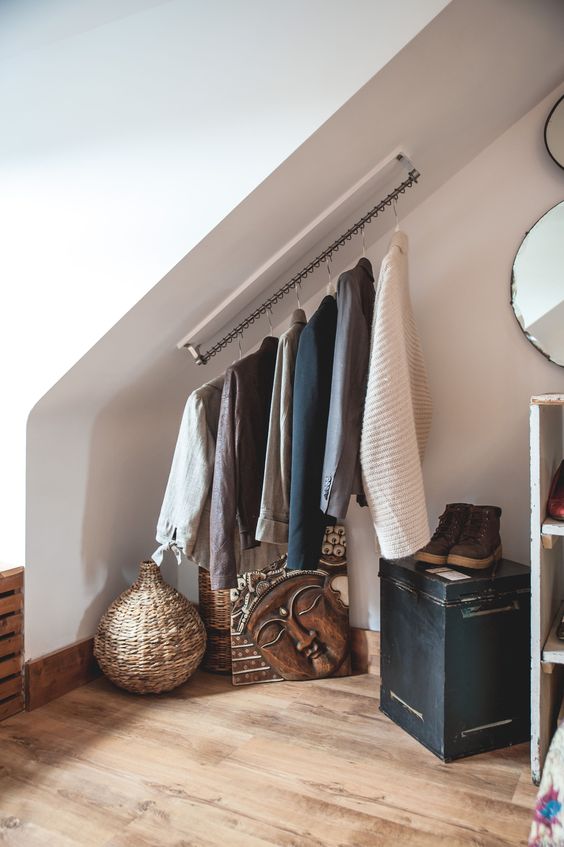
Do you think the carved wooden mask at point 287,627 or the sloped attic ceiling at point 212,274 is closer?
the sloped attic ceiling at point 212,274

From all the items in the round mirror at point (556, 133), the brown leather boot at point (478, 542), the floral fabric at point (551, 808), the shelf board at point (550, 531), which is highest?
the round mirror at point (556, 133)

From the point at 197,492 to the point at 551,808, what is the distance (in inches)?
49.7

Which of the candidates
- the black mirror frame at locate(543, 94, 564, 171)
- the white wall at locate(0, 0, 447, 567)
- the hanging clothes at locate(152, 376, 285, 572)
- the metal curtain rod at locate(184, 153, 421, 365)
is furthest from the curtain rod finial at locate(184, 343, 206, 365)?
the black mirror frame at locate(543, 94, 564, 171)

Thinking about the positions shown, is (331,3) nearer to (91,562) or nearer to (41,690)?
(91,562)

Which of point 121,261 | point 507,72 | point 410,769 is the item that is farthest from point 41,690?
point 507,72

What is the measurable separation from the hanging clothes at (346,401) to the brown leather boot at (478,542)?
1.10 ft

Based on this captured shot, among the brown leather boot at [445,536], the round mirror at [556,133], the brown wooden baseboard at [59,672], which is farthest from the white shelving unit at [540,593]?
the brown wooden baseboard at [59,672]

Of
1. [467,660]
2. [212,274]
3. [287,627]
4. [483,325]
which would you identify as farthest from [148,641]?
[483,325]

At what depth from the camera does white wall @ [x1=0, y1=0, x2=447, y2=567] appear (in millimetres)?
1541

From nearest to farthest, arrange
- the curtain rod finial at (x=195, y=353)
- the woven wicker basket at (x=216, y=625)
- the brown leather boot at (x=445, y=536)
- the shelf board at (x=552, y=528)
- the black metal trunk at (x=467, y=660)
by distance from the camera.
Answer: the shelf board at (x=552, y=528)
the black metal trunk at (x=467, y=660)
the brown leather boot at (x=445, y=536)
the curtain rod finial at (x=195, y=353)
the woven wicker basket at (x=216, y=625)

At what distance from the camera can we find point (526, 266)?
196 centimetres

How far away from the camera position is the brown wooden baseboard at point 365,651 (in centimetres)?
216

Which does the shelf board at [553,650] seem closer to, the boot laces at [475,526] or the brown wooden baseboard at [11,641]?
the boot laces at [475,526]

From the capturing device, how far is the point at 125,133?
1.77 meters
